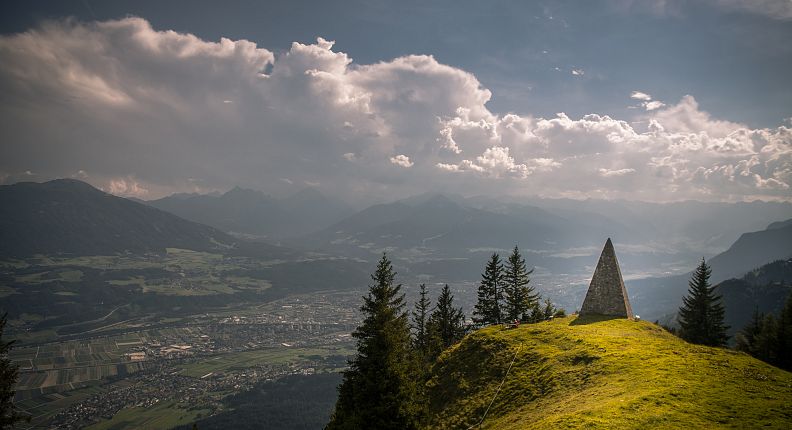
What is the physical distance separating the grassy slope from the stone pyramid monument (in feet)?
8.81

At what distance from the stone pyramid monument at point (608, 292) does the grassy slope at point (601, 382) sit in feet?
8.81

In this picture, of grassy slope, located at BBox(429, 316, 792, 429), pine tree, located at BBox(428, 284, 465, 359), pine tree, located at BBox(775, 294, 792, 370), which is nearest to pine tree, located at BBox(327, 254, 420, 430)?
grassy slope, located at BBox(429, 316, 792, 429)

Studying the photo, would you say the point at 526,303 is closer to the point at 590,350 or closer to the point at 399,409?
the point at 590,350

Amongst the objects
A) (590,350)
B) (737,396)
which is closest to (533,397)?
(590,350)

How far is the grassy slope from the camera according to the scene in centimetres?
1686

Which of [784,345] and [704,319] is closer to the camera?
[784,345]

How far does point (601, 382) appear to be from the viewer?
76.9 feet

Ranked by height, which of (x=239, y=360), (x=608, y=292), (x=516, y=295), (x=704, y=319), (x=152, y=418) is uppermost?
(x=608, y=292)

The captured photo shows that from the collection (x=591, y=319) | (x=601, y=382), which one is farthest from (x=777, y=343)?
(x=601, y=382)

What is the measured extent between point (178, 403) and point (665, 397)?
161m

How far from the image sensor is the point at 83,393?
136500mm

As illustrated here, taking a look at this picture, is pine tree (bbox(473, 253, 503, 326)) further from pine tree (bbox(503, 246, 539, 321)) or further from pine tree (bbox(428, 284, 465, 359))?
pine tree (bbox(428, 284, 465, 359))

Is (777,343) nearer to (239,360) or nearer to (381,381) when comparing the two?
(381,381)

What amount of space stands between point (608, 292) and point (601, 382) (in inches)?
821
